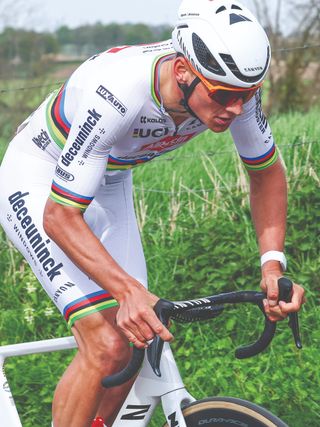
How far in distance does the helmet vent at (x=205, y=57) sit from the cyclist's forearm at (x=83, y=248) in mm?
679

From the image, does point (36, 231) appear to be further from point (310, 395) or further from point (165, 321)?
point (310, 395)

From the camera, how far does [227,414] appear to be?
3.36m

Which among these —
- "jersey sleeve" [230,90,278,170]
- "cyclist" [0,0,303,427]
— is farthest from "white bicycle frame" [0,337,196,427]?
"jersey sleeve" [230,90,278,170]

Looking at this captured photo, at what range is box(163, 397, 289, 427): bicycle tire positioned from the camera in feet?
10.8

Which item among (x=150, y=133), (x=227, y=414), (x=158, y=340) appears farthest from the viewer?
(x=150, y=133)

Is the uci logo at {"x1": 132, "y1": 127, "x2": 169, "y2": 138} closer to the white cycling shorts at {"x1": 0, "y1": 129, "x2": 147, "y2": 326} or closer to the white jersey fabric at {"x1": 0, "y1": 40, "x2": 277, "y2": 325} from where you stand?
the white jersey fabric at {"x1": 0, "y1": 40, "x2": 277, "y2": 325}

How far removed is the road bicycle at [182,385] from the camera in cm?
319

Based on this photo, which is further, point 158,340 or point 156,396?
point 156,396

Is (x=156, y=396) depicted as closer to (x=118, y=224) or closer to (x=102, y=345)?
(x=102, y=345)

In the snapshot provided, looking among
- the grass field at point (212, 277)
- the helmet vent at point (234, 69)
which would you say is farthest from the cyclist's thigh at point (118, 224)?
the grass field at point (212, 277)

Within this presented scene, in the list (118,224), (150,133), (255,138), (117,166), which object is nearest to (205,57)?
(150,133)

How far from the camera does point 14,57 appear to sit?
60.6 feet

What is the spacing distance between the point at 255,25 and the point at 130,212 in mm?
1017

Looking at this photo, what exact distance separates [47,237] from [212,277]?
235 cm
